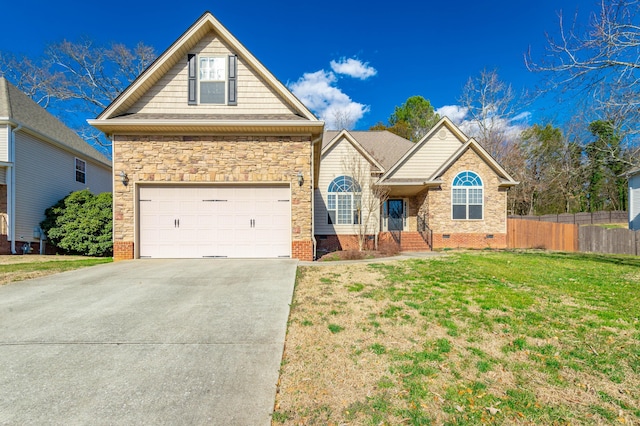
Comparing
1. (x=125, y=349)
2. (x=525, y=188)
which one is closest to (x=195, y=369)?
(x=125, y=349)

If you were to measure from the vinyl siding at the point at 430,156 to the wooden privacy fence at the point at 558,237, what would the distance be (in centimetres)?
495

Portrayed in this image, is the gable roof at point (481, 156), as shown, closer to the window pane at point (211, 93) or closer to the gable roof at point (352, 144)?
the gable roof at point (352, 144)

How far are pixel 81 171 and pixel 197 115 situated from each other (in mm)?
11886

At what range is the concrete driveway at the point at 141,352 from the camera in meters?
2.39

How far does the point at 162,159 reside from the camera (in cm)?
945

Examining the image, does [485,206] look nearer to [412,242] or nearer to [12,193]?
[412,242]

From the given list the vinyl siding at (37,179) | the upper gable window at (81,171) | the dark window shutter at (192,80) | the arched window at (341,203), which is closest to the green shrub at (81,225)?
the vinyl siding at (37,179)

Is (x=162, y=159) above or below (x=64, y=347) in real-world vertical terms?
above

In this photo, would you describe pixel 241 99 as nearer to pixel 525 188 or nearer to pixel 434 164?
pixel 434 164

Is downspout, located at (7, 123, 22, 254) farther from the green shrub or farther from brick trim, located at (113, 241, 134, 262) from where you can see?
brick trim, located at (113, 241, 134, 262)

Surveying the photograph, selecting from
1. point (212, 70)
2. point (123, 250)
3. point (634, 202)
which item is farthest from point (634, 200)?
point (123, 250)

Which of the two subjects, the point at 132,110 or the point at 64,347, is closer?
the point at 64,347

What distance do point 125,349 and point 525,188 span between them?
36716 millimetres

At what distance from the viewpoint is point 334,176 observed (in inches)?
623
